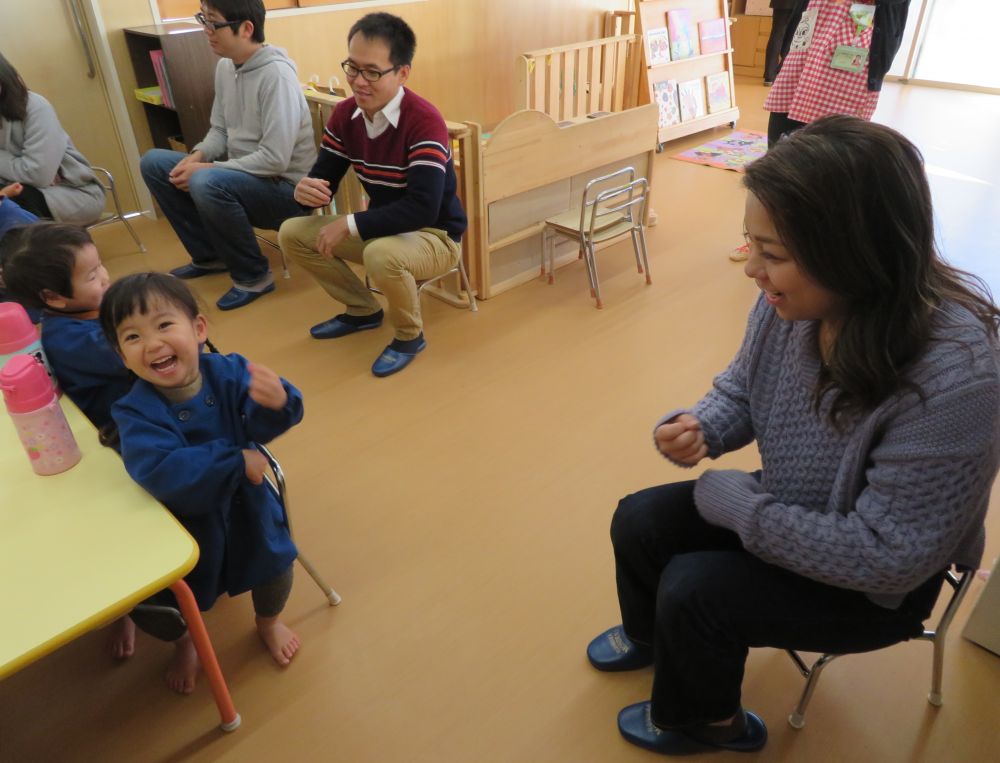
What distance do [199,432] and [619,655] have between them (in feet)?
3.30

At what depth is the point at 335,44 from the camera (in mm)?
4219

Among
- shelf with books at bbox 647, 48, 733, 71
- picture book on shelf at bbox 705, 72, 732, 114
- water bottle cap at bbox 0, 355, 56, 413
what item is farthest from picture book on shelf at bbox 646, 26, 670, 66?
water bottle cap at bbox 0, 355, 56, 413

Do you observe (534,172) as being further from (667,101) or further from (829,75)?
(667,101)

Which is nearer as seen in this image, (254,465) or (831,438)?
(831,438)

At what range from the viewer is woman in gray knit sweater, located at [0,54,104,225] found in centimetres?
285

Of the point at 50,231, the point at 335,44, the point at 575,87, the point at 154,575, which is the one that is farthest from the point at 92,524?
the point at 575,87

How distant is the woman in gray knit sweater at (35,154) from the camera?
112 inches

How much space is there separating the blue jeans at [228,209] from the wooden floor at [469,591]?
0.76ft

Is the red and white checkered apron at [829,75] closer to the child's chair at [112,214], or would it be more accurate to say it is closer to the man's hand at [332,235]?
the man's hand at [332,235]

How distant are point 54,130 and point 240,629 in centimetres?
250

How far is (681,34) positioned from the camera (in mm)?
5133

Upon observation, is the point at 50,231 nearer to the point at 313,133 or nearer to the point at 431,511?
the point at 431,511

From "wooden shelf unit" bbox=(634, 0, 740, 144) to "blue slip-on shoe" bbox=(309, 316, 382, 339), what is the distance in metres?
3.08

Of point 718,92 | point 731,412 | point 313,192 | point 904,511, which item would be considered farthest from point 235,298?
point 718,92
